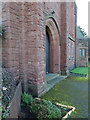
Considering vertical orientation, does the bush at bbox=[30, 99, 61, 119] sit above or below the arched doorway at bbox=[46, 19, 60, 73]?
below

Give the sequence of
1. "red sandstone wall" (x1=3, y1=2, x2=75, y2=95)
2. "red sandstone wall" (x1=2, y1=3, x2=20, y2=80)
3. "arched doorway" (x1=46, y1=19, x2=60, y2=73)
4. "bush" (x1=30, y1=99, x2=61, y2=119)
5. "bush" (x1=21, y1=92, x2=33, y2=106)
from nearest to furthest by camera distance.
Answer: "bush" (x1=30, y1=99, x2=61, y2=119), "bush" (x1=21, y1=92, x2=33, y2=106), "red sandstone wall" (x1=2, y1=3, x2=20, y2=80), "red sandstone wall" (x1=3, y1=2, x2=75, y2=95), "arched doorway" (x1=46, y1=19, x2=60, y2=73)

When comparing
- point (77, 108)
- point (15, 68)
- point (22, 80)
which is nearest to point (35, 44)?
point (15, 68)

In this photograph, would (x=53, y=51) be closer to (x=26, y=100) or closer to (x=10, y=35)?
(x=10, y=35)

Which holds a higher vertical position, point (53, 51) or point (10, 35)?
point (10, 35)

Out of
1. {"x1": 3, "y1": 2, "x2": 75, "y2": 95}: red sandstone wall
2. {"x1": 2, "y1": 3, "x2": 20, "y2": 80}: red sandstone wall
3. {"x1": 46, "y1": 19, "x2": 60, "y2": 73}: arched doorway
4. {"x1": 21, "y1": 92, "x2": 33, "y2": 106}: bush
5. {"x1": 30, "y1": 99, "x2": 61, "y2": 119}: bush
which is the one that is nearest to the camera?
{"x1": 30, "y1": 99, "x2": 61, "y2": 119}: bush

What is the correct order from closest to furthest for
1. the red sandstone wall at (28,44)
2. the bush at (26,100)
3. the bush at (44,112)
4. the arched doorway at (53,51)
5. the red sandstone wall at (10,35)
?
the bush at (44,112)
the bush at (26,100)
the red sandstone wall at (10,35)
the red sandstone wall at (28,44)
the arched doorway at (53,51)

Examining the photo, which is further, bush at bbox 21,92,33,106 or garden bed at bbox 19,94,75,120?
bush at bbox 21,92,33,106

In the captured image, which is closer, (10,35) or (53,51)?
(10,35)

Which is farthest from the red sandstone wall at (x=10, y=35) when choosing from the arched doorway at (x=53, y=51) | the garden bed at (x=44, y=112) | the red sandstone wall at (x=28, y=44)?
the arched doorway at (x=53, y=51)

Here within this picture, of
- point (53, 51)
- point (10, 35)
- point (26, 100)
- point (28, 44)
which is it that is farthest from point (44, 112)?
point (53, 51)

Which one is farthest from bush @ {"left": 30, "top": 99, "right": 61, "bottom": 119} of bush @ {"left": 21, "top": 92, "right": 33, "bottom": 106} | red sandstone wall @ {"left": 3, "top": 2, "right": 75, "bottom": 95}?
red sandstone wall @ {"left": 3, "top": 2, "right": 75, "bottom": 95}

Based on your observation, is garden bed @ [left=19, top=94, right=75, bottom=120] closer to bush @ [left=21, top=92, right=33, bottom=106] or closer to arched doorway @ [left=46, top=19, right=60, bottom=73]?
bush @ [left=21, top=92, right=33, bottom=106]

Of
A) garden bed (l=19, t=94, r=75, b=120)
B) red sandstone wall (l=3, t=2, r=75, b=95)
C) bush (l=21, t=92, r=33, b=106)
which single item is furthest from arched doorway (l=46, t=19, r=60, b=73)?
garden bed (l=19, t=94, r=75, b=120)

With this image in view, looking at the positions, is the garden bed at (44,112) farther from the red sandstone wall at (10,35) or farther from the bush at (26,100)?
the red sandstone wall at (10,35)
